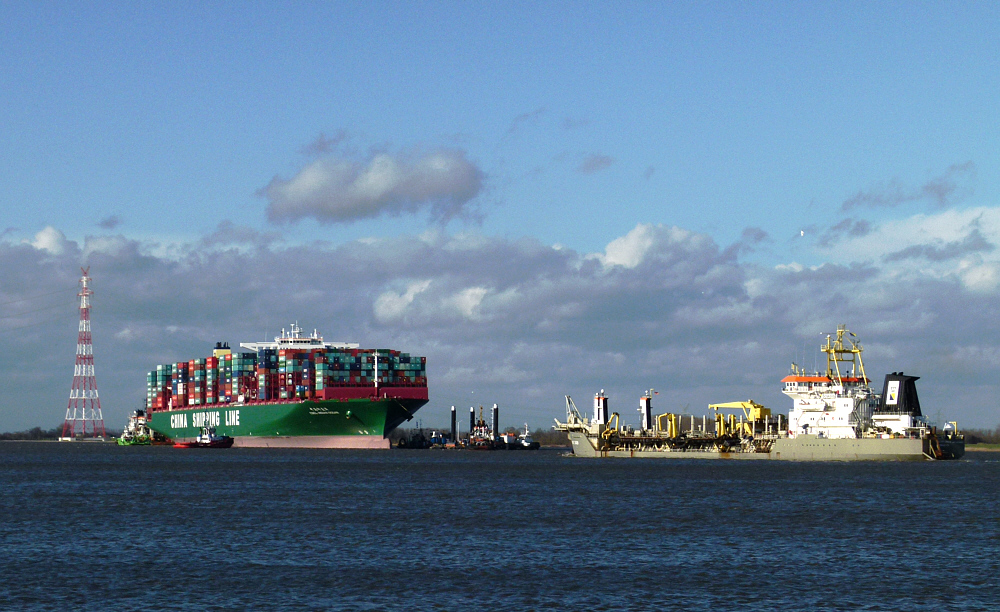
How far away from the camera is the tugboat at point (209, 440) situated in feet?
577

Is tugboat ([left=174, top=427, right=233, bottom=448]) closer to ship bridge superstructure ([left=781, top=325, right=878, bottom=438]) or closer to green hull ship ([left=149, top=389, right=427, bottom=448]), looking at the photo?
green hull ship ([left=149, top=389, right=427, bottom=448])

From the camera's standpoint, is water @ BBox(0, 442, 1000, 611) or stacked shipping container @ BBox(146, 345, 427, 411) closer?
water @ BBox(0, 442, 1000, 611)

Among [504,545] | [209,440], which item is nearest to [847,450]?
[504,545]

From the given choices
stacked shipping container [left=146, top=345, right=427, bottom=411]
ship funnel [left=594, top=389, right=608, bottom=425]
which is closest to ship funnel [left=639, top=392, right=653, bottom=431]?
ship funnel [left=594, top=389, right=608, bottom=425]

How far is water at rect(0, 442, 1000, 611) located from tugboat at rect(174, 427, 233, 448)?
303 feet

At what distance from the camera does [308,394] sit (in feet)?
554

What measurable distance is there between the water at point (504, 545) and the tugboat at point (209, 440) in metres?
92.3

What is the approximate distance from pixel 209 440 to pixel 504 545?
139 m

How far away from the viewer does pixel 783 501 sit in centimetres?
6631

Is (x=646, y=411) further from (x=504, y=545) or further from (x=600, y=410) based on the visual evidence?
(x=504, y=545)

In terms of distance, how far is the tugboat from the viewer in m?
176

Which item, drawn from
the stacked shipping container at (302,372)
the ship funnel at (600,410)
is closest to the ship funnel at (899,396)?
the ship funnel at (600,410)

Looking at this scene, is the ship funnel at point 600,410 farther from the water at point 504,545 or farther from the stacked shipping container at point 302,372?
the stacked shipping container at point 302,372

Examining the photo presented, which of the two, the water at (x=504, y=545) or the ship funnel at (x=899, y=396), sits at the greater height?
the ship funnel at (x=899, y=396)
